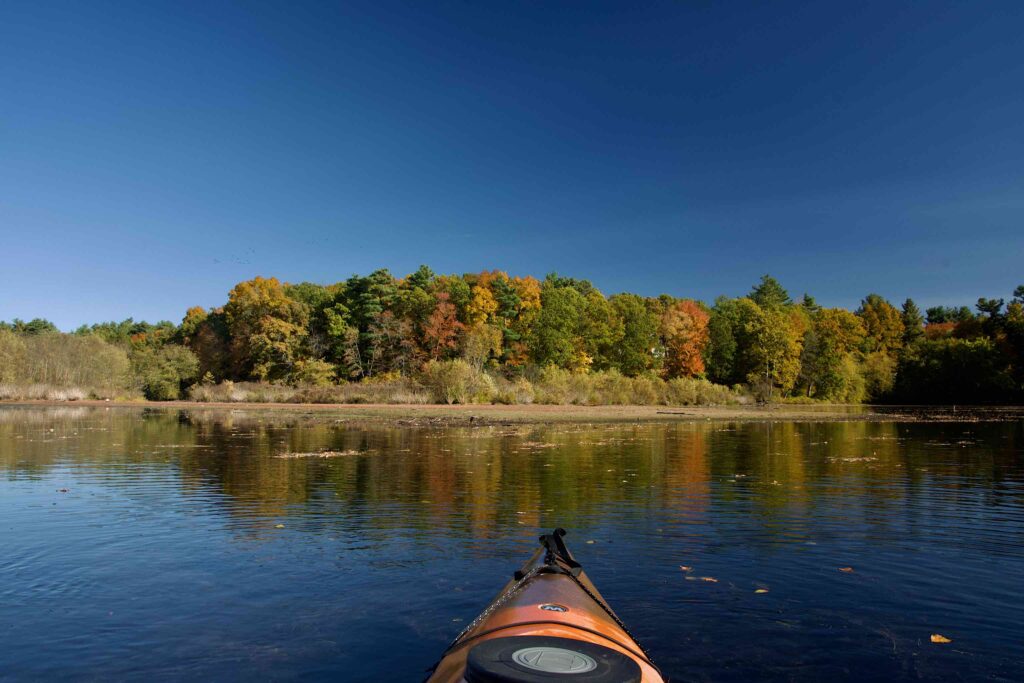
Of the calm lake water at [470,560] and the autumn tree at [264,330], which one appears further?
the autumn tree at [264,330]

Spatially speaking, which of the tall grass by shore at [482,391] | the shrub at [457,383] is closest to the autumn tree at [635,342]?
the tall grass by shore at [482,391]

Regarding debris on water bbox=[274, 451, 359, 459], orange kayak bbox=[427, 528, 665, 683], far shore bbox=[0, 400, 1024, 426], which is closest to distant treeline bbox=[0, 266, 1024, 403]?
far shore bbox=[0, 400, 1024, 426]

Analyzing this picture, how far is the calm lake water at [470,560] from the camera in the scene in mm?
5910

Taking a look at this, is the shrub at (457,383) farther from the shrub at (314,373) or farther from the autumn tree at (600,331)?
the autumn tree at (600,331)

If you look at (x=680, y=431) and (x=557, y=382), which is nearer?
(x=680, y=431)

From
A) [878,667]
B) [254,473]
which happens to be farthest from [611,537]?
[254,473]

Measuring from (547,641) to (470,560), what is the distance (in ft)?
15.8

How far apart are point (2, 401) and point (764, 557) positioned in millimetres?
58395

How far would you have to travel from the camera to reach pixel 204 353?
2677 inches

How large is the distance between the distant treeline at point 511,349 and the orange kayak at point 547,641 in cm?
3962

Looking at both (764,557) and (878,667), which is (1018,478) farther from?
(878,667)

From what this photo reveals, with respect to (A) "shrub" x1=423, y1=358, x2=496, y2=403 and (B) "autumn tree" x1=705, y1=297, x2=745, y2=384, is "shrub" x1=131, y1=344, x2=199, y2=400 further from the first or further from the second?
(B) "autumn tree" x1=705, y1=297, x2=745, y2=384

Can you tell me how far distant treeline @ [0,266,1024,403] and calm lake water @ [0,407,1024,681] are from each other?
3018 centimetres

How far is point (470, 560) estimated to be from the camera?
8.76 metres
